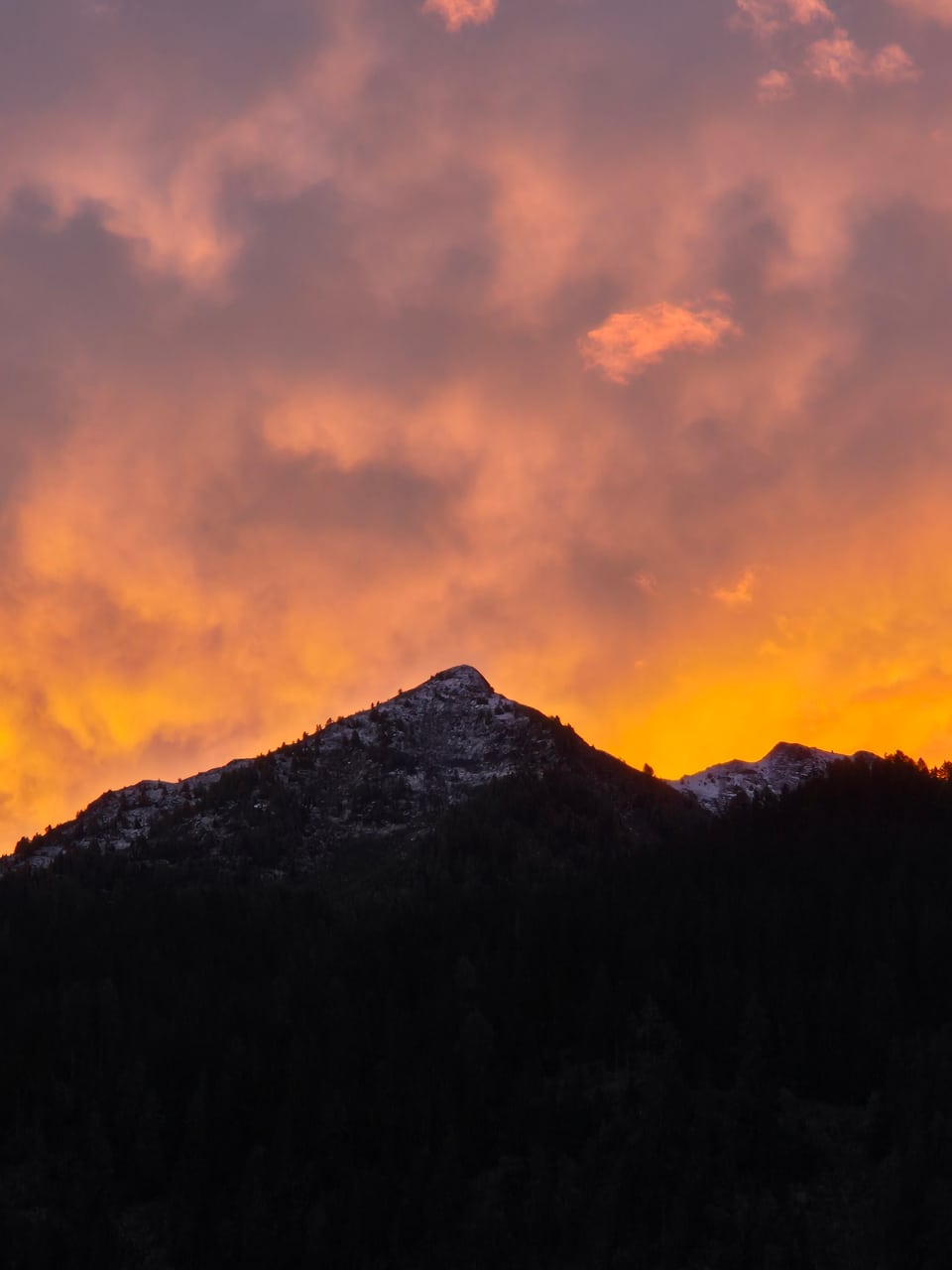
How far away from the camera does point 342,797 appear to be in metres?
186

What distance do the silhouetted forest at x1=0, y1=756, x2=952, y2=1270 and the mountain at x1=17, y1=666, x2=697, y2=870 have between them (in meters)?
27.1

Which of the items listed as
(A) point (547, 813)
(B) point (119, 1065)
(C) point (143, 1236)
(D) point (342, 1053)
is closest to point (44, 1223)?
(C) point (143, 1236)

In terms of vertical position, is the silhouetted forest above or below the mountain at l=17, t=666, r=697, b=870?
below

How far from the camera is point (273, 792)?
610 ft

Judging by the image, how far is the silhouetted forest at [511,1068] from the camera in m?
85.9

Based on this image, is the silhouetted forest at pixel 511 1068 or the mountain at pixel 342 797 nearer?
the silhouetted forest at pixel 511 1068

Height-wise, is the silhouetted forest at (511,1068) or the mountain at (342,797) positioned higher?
the mountain at (342,797)

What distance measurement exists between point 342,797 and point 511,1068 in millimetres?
83839

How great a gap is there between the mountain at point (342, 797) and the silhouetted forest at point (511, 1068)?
27.1m

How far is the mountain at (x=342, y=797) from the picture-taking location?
176m

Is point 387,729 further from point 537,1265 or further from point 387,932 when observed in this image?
point 537,1265

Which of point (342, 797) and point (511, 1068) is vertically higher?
point (342, 797)

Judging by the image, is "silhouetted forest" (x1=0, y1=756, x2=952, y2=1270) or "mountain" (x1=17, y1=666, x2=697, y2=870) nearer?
"silhouetted forest" (x1=0, y1=756, x2=952, y2=1270)

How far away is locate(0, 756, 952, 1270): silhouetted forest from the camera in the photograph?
8594 centimetres
